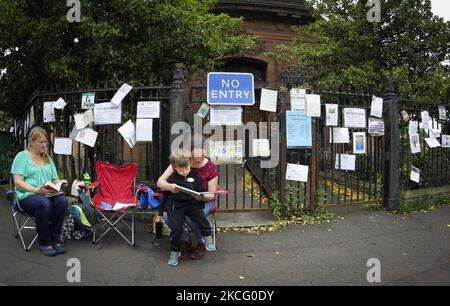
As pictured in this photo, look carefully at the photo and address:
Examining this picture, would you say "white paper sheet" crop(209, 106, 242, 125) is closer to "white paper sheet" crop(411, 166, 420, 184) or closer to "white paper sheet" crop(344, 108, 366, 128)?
"white paper sheet" crop(344, 108, 366, 128)

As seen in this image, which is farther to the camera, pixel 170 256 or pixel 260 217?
pixel 260 217

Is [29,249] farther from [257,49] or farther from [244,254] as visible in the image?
[257,49]

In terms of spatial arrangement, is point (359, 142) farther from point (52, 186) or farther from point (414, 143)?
point (52, 186)

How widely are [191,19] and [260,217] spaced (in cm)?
404

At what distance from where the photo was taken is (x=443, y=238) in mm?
5711

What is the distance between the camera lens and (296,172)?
637 centimetres

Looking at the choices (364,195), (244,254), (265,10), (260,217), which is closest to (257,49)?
(265,10)

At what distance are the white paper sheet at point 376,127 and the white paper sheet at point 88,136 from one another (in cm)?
479

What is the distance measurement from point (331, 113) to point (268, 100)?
1.22 m

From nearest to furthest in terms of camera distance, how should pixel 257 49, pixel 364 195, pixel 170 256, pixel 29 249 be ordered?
pixel 170 256
pixel 29 249
pixel 364 195
pixel 257 49

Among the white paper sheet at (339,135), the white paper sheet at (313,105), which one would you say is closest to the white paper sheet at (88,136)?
the white paper sheet at (313,105)

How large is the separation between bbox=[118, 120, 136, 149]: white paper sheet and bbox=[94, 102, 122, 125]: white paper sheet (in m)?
0.16

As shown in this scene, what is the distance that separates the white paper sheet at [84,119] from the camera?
651 cm

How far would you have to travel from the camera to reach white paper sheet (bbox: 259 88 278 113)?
6258mm
